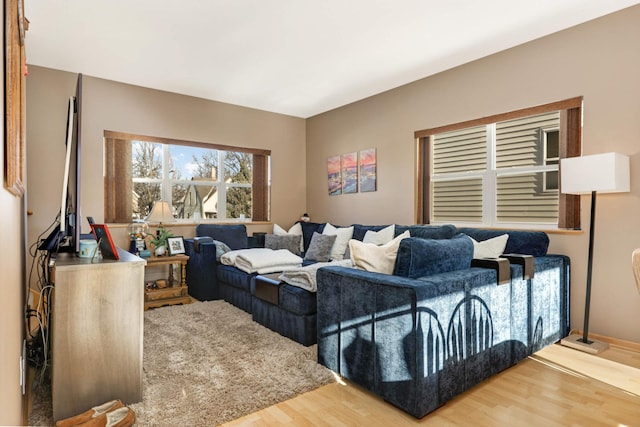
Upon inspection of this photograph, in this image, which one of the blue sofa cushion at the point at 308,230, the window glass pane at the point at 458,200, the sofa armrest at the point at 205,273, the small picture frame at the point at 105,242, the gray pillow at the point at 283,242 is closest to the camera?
the small picture frame at the point at 105,242

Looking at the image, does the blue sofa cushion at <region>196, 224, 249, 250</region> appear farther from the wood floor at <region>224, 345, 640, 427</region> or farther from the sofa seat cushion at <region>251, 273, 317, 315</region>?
the wood floor at <region>224, 345, 640, 427</region>

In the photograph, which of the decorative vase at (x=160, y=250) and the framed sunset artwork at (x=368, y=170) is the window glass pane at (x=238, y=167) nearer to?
the decorative vase at (x=160, y=250)

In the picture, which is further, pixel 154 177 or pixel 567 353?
pixel 154 177

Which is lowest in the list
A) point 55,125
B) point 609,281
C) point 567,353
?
point 567,353

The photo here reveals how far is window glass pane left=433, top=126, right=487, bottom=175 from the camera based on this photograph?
414 cm

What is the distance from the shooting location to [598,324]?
310 centimetres

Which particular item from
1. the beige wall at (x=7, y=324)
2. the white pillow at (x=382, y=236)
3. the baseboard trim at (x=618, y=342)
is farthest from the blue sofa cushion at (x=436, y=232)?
the beige wall at (x=7, y=324)

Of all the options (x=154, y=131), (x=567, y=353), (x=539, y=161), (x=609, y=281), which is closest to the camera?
(x=567, y=353)

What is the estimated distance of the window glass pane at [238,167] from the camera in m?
5.54

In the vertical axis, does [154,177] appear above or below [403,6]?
below

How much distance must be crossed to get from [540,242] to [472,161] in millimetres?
1351

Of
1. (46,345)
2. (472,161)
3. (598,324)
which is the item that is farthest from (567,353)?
(46,345)

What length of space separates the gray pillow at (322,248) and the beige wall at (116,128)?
1.35 meters

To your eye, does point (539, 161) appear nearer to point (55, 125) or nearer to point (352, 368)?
point (352, 368)
